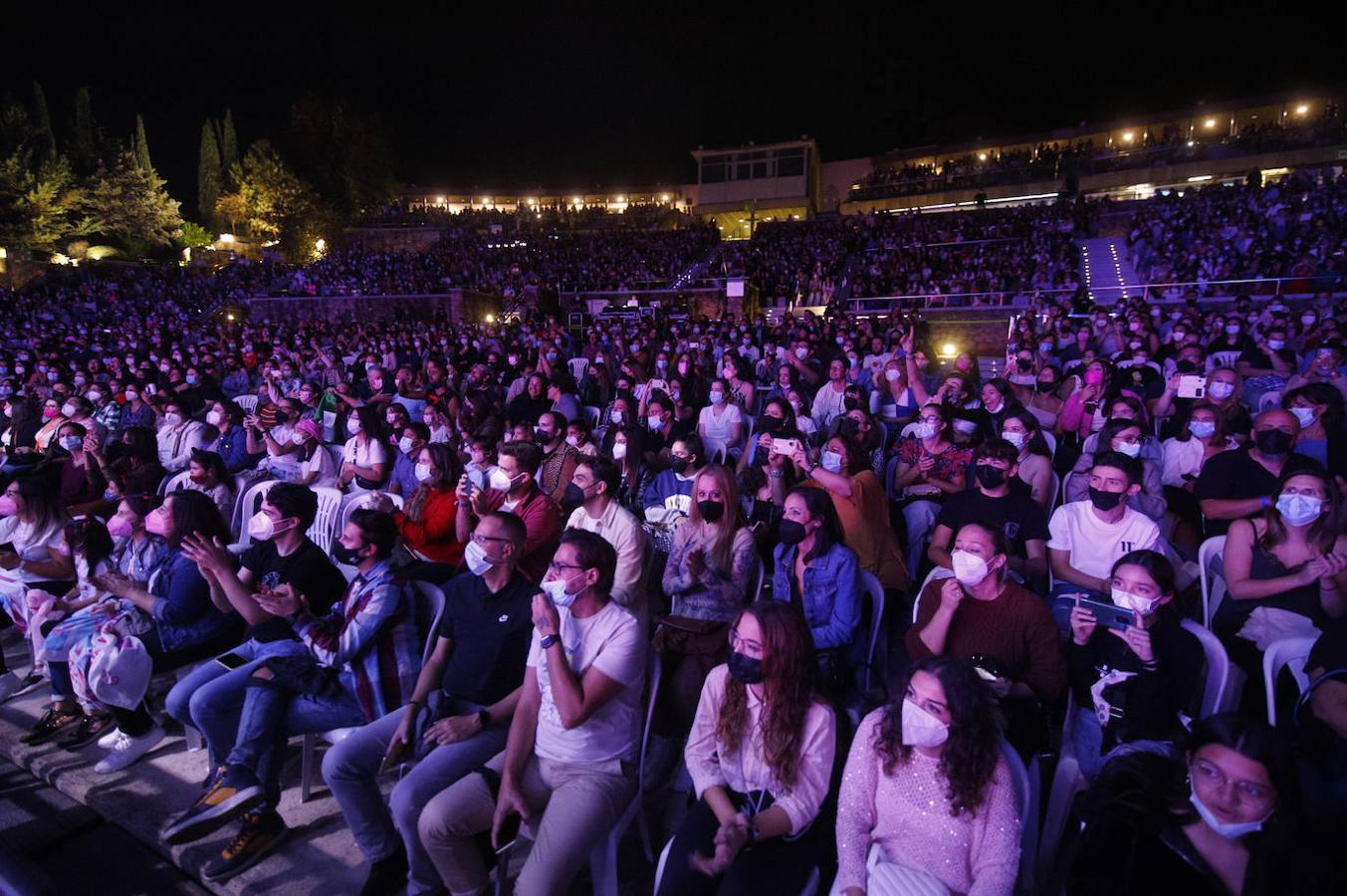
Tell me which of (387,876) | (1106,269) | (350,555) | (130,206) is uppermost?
(130,206)

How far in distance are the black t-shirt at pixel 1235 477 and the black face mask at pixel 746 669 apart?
3.44 m

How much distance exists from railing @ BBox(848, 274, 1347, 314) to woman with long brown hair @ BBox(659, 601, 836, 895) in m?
13.5

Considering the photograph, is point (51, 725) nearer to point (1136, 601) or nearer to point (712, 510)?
point (712, 510)

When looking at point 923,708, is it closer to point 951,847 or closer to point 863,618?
point 951,847

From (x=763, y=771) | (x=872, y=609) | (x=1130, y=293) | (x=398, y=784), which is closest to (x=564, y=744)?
(x=398, y=784)

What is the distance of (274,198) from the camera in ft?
141

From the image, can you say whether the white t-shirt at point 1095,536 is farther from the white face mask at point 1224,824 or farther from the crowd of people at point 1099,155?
the crowd of people at point 1099,155

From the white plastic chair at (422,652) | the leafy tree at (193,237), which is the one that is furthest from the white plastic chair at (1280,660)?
the leafy tree at (193,237)

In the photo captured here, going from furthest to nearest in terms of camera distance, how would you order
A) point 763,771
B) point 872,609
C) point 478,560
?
1. point 872,609
2. point 478,560
3. point 763,771

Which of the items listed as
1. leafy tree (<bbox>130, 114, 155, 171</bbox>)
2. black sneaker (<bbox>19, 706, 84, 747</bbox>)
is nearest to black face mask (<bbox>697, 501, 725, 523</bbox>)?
black sneaker (<bbox>19, 706, 84, 747</bbox>)

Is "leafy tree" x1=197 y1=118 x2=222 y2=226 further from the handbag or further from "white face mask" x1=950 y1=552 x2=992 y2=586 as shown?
"white face mask" x1=950 y1=552 x2=992 y2=586

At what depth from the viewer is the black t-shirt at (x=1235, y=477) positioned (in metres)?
3.97

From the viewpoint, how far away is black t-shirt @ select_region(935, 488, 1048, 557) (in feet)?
12.2

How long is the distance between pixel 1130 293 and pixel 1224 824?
15505 mm
